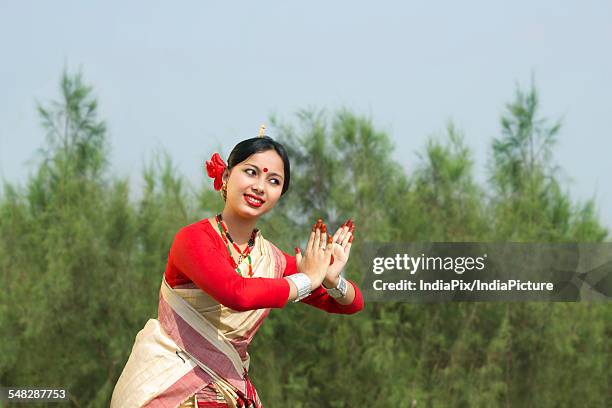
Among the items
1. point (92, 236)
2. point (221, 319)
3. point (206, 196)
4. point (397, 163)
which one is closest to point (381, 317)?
point (397, 163)

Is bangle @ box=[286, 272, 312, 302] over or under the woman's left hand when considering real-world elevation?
under

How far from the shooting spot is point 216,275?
2.19 metres

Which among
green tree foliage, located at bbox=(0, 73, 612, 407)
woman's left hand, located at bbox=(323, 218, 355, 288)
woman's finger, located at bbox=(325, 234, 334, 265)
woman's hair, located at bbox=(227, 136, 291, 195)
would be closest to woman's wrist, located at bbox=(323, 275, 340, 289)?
woman's left hand, located at bbox=(323, 218, 355, 288)

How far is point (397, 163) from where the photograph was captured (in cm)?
714

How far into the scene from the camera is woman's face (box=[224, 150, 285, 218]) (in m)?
2.37

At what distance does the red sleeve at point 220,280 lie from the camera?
2168 millimetres

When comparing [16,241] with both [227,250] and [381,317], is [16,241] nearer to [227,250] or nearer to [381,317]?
[381,317]

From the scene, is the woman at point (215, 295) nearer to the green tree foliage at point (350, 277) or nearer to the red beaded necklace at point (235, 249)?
the red beaded necklace at point (235, 249)

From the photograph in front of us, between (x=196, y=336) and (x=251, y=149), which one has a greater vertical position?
(x=251, y=149)

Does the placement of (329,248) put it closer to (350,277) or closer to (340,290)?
(340,290)

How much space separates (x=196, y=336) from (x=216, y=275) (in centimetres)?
25

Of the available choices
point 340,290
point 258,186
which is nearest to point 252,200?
point 258,186

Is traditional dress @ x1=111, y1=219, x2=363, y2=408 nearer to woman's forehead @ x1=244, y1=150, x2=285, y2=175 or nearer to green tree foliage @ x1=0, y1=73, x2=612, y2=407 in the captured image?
woman's forehead @ x1=244, y1=150, x2=285, y2=175

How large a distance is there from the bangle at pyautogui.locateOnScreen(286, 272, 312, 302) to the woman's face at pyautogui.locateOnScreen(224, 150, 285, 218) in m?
0.21
